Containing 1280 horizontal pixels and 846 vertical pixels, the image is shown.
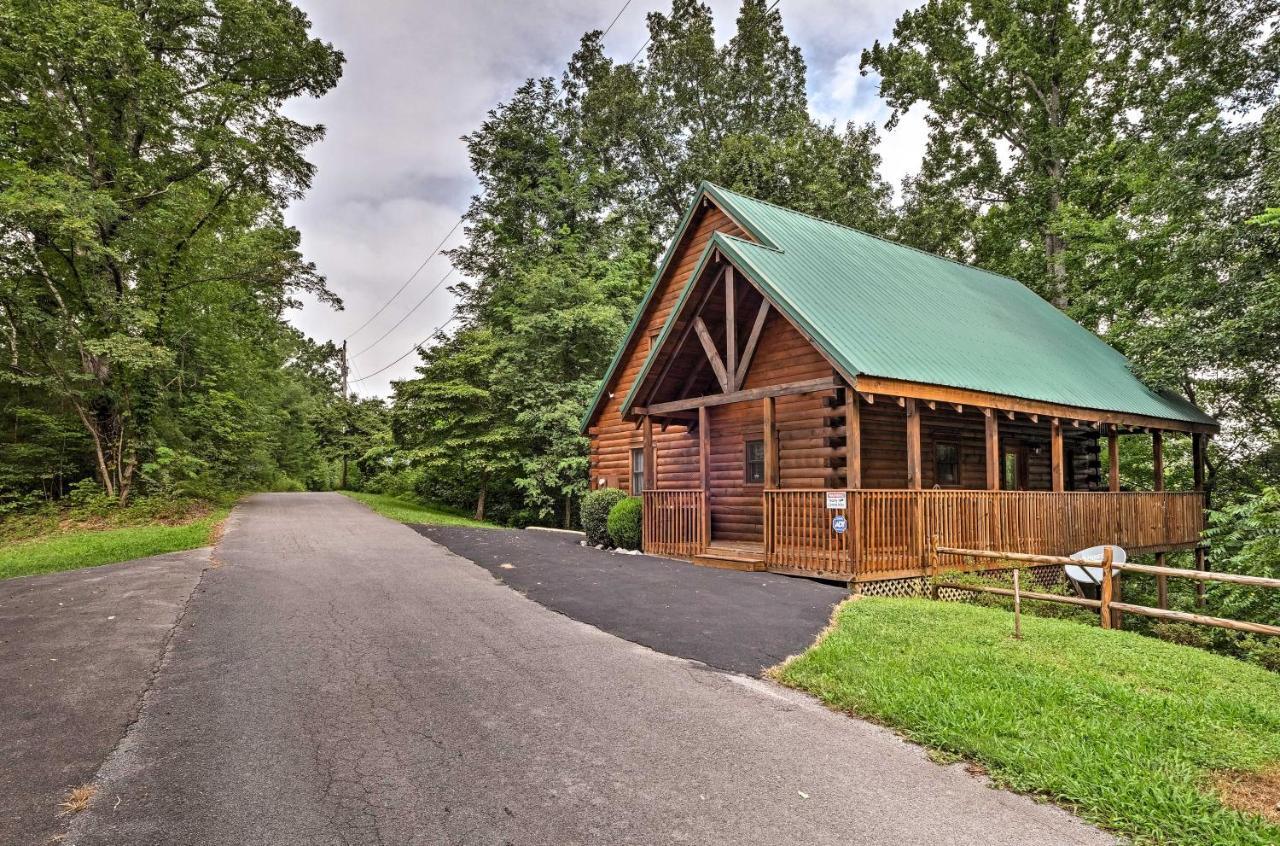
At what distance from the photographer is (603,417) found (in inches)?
814

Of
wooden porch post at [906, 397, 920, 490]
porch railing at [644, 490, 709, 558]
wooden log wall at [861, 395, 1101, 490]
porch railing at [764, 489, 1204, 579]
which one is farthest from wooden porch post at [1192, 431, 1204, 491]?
porch railing at [644, 490, 709, 558]

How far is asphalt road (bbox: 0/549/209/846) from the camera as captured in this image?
380cm

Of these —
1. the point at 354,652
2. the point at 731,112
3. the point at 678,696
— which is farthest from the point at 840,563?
the point at 731,112

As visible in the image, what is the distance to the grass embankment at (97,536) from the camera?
12.2 meters

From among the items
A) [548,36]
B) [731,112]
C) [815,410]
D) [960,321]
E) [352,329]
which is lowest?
[815,410]

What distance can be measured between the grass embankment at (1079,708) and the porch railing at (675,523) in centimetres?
554

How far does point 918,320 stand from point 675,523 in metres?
6.56

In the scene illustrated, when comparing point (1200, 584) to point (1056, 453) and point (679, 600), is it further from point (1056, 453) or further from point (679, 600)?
point (679, 600)

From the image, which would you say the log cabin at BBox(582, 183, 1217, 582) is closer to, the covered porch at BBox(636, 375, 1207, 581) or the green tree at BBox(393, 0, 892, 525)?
the covered porch at BBox(636, 375, 1207, 581)

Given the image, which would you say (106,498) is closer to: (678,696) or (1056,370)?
(678,696)

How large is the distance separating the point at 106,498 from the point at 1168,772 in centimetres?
2296

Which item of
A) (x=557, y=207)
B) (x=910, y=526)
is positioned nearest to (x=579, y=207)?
(x=557, y=207)

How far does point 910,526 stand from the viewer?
10844 mm

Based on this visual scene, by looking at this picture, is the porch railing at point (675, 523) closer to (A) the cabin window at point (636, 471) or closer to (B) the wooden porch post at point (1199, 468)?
(A) the cabin window at point (636, 471)
